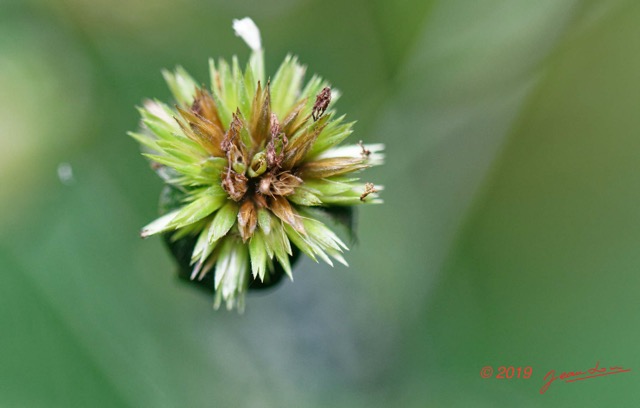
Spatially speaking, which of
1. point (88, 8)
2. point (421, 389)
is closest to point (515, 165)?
point (421, 389)

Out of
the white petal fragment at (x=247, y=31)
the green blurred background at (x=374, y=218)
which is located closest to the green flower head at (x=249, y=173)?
the white petal fragment at (x=247, y=31)

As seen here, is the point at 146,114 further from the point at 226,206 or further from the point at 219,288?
the point at 219,288
